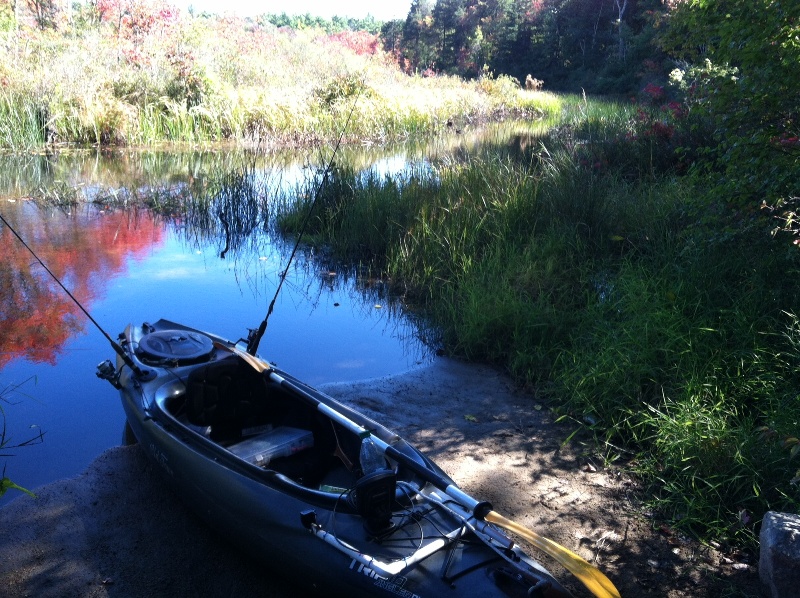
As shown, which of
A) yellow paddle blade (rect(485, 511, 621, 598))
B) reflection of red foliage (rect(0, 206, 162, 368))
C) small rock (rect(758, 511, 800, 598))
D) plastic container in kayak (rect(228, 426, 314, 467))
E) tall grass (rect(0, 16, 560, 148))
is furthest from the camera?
tall grass (rect(0, 16, 560, 148))

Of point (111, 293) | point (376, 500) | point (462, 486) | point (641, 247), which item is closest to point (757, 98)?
point (641, 247)

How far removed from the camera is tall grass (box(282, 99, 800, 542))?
4020 millimetres

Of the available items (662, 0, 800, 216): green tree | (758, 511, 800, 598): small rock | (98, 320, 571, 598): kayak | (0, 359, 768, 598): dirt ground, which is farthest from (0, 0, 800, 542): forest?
(98, 320, 571, 598): kayak

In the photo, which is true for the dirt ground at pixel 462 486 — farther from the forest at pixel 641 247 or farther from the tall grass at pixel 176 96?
the tall grass at pixel 176 96

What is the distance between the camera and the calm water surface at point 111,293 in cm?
528

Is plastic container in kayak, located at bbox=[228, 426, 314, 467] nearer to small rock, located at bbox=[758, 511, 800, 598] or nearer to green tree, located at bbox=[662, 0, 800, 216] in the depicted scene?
small rock, located at bbox=[758, 511, 800, 598]

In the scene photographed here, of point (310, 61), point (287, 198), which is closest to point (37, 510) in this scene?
point (287, 198)

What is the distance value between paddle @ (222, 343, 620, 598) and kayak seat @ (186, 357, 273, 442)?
0.49m

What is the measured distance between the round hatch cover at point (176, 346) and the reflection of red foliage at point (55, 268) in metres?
1.86

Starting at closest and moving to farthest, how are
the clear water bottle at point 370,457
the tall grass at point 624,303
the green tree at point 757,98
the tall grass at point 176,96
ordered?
the clear water bottle at point 370,457 → the tall grass at point 624,303 → the green tree at point 757,98 → the tall grass at point 176,96

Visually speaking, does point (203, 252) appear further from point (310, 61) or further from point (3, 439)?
point (310, 61)

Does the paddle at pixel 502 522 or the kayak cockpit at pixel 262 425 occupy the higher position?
the paddle at pixel 502 522

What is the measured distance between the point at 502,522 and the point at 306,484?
4.00 ft

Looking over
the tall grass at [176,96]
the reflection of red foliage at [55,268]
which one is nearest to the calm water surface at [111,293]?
the reflection of red foliage at [55,268]
